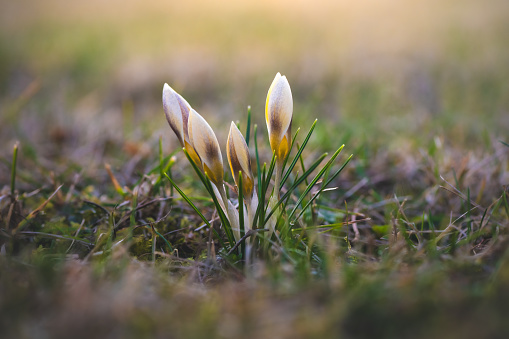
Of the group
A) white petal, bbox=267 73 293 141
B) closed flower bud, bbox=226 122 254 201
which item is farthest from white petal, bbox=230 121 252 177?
white petal, bbox=267 73 293 141

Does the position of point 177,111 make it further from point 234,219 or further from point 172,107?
point 234,219

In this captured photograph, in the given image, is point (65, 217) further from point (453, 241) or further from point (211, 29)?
point (211, 29)

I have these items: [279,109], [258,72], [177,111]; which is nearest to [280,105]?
[279,109]

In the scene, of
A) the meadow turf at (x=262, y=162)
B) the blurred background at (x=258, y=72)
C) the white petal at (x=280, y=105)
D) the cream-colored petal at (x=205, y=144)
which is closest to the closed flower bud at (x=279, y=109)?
the white petal at (x=280, y=105)

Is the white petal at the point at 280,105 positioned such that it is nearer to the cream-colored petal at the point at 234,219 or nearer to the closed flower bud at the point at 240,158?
the closed flower bud at the point at 240,158

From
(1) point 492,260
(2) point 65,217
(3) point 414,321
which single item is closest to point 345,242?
(1) point 492,260
